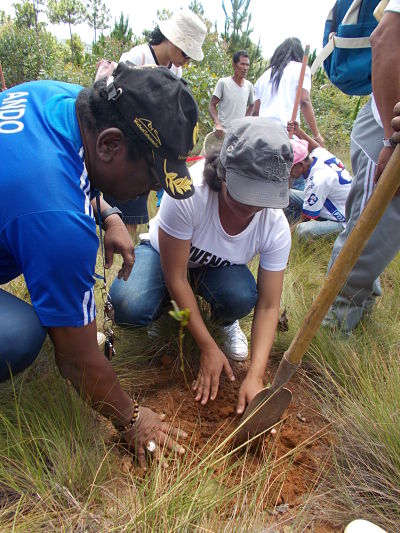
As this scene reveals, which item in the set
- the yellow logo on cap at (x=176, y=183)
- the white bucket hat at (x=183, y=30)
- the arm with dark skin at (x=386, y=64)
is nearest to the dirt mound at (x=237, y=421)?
the yellow logo on cap at (x=176, y=183)

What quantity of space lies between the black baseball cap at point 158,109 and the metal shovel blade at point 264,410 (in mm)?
797

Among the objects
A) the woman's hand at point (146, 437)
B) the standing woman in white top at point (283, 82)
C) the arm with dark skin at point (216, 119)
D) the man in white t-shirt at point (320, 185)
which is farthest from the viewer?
the arm with dark skin at point (216, 119)

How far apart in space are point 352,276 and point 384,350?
1.24 feet

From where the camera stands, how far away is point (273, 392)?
56.1 inches

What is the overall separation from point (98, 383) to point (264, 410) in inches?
23.6

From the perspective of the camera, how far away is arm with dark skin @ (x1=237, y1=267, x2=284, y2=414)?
1.64m

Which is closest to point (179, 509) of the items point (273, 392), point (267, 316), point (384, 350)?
point (273, 392)

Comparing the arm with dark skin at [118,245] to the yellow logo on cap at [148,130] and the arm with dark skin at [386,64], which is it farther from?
the arm with dark skin at [386,64]


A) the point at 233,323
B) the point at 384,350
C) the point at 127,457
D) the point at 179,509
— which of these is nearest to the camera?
the point at 179,509

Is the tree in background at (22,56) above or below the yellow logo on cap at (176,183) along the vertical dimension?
below

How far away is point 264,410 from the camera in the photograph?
4.78 feet

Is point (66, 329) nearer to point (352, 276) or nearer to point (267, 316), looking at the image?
point (267, 316)

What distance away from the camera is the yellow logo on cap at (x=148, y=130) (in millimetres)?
1081

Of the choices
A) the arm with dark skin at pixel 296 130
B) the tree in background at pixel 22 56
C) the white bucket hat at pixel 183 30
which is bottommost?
the tree in background at pixel 22 56
